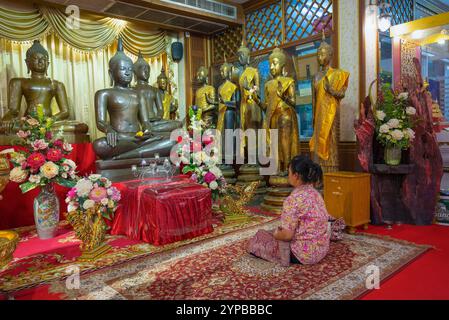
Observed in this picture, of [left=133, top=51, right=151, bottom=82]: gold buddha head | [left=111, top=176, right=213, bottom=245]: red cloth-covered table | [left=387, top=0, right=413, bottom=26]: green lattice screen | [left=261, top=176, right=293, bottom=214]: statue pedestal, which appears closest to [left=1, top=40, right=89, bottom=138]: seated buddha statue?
[left=133, top=51, right=151, bottom=82]: gold buddha head

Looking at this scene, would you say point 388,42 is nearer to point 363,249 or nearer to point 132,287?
point 363,249

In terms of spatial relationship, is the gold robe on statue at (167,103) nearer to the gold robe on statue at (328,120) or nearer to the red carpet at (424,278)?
the gold robe on statue at (328,120)

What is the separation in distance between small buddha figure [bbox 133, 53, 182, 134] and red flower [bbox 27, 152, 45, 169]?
63.9 inches

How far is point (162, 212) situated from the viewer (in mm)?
2822

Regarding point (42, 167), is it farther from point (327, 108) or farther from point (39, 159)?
point (327, 108)

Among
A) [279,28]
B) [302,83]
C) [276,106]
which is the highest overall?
[279,28]

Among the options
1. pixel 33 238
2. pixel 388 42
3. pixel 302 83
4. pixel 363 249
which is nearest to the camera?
pixel 363 249

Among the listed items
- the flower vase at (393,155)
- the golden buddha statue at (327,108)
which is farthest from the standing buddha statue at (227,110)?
the flower vase at (393,155)

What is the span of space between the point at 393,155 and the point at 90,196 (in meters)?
2.91

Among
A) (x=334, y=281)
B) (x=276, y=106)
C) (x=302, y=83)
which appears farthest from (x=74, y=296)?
(x=302, y=83)

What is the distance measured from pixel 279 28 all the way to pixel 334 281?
14.5ft

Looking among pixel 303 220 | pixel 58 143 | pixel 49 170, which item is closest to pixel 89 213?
pixel 49 170

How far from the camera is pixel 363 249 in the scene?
8.63ft

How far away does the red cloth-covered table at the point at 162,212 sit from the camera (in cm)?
284
